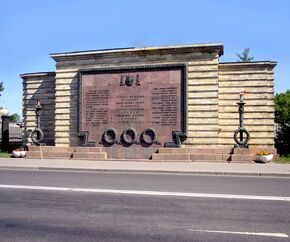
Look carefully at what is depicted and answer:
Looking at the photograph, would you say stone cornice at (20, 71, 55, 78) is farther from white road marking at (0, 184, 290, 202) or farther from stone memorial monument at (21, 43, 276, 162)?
white road marking at (0, 184, 290, 202)

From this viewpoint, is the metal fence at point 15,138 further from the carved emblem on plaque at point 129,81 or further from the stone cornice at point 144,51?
the carved emblem on plaque at point 129,81

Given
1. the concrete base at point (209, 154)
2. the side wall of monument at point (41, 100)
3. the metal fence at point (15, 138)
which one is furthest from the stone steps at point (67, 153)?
the metal fence at point (15, 138)

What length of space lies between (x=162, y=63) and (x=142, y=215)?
1545 cm

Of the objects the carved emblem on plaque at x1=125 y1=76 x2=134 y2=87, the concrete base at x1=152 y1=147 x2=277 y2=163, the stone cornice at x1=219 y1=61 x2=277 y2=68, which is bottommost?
the concrete base at x1=152 y1=147 x2=277 y2=163

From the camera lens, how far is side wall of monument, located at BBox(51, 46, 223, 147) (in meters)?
20.6

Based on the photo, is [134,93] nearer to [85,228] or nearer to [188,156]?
[188,156]

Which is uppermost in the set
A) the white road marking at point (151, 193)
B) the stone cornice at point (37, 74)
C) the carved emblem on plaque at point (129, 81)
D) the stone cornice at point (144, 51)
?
the stone cornice at point (144, 51)

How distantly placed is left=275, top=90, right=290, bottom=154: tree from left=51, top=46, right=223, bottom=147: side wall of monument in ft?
23.7

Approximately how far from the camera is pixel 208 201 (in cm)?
838

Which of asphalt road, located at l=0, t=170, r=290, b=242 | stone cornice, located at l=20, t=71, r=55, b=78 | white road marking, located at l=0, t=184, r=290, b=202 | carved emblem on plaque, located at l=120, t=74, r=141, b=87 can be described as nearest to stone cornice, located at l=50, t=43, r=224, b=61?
carved emblem on plaque, located at l=120, t=74, r=141, b=87

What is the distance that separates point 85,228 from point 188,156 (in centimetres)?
1396

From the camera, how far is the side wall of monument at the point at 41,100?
2514 cm

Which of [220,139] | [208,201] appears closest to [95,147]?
[220,139]

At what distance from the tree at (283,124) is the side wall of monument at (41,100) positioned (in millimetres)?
16017
